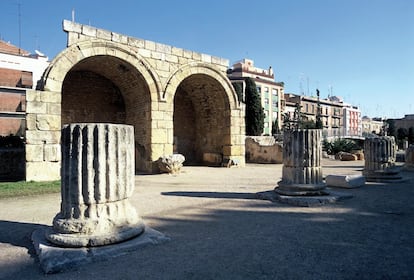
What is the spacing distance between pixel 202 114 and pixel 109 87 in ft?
14.1

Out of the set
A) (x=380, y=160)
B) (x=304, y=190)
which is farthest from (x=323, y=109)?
(x=304, y=190)

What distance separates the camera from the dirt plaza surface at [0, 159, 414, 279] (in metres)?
2.46

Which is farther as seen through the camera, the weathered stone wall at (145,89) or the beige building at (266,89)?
the beige building at (266,89)

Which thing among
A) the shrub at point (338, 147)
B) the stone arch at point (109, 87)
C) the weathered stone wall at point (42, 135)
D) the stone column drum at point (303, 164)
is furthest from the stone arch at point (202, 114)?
the shrub at point (338, 147)

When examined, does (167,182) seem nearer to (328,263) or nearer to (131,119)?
(131,119)

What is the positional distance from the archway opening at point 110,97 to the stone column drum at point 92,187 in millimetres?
6798

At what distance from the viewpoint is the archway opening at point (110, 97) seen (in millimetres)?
10133

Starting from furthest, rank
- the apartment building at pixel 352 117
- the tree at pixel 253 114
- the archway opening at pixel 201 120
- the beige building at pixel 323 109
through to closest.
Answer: the apartment building at pixel 352 117, the beige building at pixel 323 109, the tree at pixel 253 114, the archway opening at pixel 201 120

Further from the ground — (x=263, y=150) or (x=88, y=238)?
(x=263, y=150)

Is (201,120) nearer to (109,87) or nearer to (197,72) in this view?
(197,72)

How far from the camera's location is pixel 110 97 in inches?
461

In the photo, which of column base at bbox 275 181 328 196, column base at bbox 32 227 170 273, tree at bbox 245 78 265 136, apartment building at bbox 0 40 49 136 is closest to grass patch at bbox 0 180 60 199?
column base at bbox 32 227 170 273

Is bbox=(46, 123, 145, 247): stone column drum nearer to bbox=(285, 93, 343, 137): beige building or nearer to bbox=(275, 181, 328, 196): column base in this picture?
bbox=(275, 181, 328, 196): column base

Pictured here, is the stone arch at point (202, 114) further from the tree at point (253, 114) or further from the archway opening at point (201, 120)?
the tree at point (253, 114)
